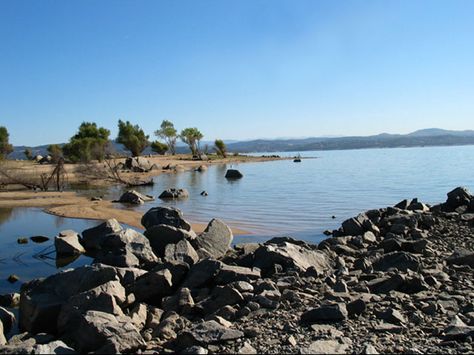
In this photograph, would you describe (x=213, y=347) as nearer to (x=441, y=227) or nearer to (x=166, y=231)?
(x=166, y=231)

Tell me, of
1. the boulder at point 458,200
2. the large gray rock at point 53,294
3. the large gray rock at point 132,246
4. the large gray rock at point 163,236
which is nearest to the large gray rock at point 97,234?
the large gray rock at point 132,246

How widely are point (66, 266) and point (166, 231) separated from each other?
3572 millimetres

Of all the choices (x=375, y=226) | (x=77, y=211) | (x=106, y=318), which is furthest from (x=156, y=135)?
(x=106, y=318)

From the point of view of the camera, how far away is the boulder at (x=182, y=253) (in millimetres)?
12758

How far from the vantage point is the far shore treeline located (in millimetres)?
59469

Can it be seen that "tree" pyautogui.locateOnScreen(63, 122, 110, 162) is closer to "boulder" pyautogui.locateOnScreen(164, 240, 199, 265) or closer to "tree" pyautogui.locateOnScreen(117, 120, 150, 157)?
"tree" pyautogui.locateOnScreen(117, 120, 150, 157)

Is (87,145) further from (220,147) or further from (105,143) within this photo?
(220,147)

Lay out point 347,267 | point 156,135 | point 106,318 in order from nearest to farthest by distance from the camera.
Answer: point 106,318, point 347,267, point 156,135

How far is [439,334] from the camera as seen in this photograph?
720cm

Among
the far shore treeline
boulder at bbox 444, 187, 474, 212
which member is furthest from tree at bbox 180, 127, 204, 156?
boulder at bbox 444, 187, 474, 212

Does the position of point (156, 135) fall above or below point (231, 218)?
above

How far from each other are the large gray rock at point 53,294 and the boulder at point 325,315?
189 inches

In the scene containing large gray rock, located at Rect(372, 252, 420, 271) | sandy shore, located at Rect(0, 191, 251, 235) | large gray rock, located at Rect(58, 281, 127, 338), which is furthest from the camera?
sandy shore, located at Rect(0, 191, 251, 235)

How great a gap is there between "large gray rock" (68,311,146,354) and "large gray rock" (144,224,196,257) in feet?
22.6
